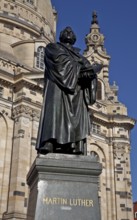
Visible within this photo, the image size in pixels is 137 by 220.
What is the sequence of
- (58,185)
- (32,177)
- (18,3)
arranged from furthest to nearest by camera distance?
(18,3), (32,177), (58,185)

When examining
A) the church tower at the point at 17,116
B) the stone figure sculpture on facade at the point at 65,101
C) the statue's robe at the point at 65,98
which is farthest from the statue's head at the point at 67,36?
the church tower at the point at 17,116

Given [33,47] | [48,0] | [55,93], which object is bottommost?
[55,93]

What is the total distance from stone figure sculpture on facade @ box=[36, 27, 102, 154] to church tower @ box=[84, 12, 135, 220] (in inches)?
866

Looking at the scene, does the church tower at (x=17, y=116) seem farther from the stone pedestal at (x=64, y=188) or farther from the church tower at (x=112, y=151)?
the stone pedestal at (x=64, y=188)

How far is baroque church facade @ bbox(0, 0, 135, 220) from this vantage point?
2519 centimetres

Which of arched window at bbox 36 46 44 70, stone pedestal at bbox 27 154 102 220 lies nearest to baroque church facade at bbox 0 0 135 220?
arched window at bbox 36 46 44 70

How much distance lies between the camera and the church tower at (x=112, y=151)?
30297 millimetres

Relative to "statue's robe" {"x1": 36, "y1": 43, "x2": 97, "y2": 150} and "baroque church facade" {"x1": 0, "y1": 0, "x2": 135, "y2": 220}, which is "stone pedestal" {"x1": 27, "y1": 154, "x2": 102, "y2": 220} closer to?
"statue's robe" {"x1": 36, "y1": 43, "x2": 97, "y2": 150}

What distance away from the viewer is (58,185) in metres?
6.84

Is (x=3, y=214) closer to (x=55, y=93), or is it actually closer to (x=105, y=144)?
(x=105, y=144)

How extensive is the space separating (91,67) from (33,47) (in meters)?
25.2

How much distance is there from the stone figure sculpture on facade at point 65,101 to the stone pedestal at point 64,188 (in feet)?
1.26

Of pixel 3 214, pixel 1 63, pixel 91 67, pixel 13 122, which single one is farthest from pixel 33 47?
pixel 91 67

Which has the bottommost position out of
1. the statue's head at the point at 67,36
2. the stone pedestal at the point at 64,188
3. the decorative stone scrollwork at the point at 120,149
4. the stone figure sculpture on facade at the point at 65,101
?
the stone pedestal at the point at 64,188
